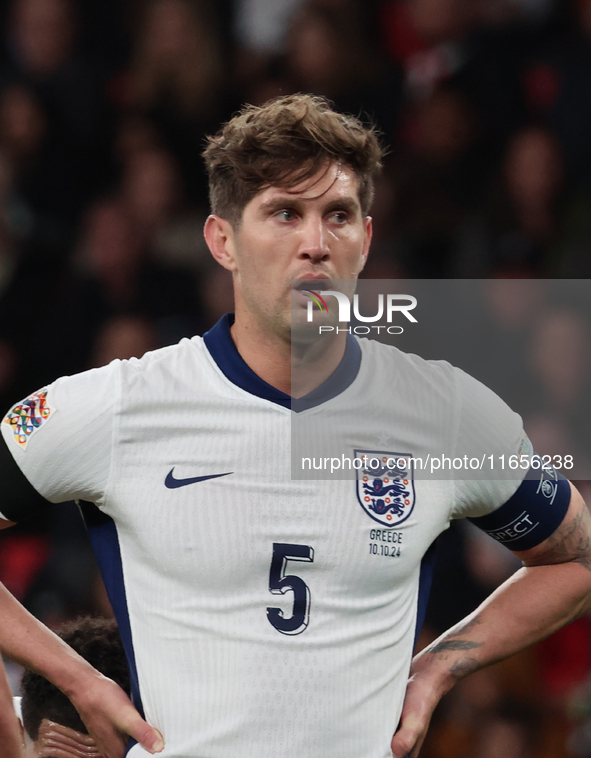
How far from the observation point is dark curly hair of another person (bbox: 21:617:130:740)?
2232 mm

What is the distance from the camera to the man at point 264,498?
190cm

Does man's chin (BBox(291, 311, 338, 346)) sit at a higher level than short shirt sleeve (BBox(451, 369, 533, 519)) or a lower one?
higher

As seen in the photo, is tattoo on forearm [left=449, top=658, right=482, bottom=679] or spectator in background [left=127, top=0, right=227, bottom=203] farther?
spectator in background [left=127, top=0, right=227, bottom=203]

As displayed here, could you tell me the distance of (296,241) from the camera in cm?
202

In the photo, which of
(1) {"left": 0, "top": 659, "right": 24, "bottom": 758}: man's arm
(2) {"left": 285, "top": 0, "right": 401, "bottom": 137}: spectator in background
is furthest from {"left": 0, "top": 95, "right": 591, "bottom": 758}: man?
(2) {"left": 285, "top": 0, "right": 401, "bottom": 137}: spectator in background

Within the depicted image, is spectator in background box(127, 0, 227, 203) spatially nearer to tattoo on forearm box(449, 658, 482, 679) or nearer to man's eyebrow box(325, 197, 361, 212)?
man's eyebrow box(325, 197, 361, 212)

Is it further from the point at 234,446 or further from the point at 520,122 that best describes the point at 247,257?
the point at 520,122

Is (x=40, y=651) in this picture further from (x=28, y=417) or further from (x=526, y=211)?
(x=526, y=211)

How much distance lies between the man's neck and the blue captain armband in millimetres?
531

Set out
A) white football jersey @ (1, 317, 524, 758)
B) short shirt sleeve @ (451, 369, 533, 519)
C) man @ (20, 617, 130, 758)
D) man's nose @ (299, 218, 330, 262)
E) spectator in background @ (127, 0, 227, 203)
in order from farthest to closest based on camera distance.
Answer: spectator in background @ (127, 0, 227, 203), man @ (20, 617, 130, 758), short shirt sleeve @ (451, 369, 533, 519), man's nose @ (299, 218, 330, 262), white football jersey @ (1, 317, 524, 758)

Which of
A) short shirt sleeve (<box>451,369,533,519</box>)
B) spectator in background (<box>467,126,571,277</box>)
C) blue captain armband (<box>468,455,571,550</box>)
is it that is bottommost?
blue captain armband (<box>468,455,571,550</box>)

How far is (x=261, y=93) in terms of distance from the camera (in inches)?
167

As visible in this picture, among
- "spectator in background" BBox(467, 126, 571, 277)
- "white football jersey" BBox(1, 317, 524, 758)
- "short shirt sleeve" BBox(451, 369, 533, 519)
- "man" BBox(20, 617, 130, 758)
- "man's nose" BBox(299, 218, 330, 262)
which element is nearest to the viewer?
"white football jersey" BBox(1, 317, 524, 758)

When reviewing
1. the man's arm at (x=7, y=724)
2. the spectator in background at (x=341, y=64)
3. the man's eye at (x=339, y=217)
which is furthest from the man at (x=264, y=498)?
the spectator in background at (x=341, y=64)
